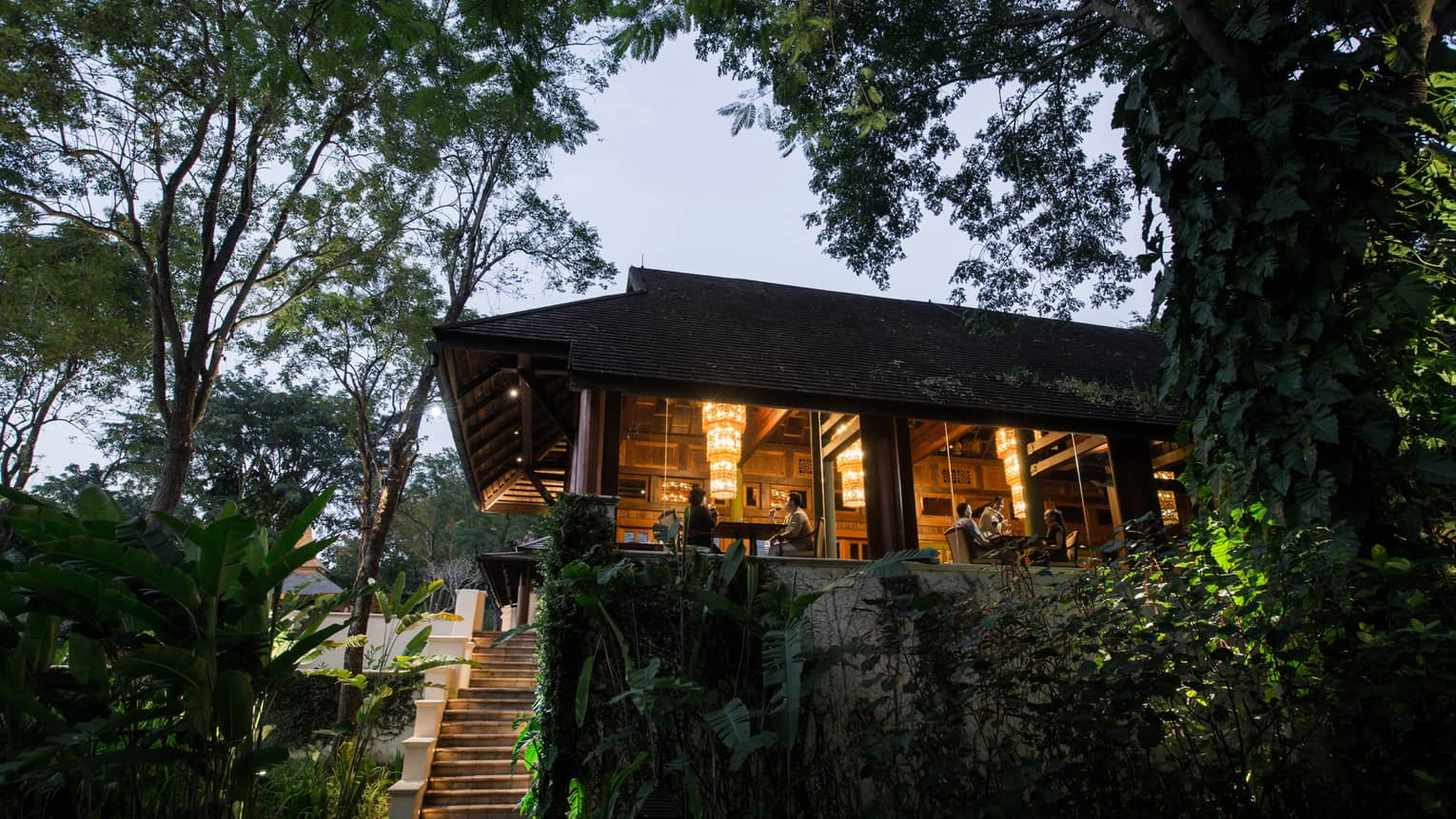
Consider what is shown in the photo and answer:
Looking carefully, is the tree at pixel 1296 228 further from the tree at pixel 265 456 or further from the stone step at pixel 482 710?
the tree at pixel 265 456

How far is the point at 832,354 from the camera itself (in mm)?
9500

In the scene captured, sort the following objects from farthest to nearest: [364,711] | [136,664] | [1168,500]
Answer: [1168,500], [364,711], [136,664]

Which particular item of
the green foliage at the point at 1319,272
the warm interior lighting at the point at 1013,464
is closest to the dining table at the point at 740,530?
the green foliage at the point at 1319,272

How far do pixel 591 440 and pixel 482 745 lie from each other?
15.5 ft

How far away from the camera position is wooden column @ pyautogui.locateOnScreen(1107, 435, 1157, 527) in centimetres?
873

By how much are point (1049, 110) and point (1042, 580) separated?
580 cm

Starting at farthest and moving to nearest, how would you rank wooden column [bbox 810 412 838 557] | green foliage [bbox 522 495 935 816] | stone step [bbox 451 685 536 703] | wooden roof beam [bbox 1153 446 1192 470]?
1. wooden roof beam [bbox 1153 446 1192 470]
2. stone step [bbox 451 685 536 703]
3. wooden column [bbox 810 412 838 557]
4. green foliage [bbox 522 495 935 816]

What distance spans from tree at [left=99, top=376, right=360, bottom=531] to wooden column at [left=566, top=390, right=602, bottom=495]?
20164mm

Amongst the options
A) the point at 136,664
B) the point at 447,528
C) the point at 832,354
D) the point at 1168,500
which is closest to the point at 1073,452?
the point at 1168,500

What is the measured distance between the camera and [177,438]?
26.2 ft

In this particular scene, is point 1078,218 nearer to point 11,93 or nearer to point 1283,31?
point 1283,31

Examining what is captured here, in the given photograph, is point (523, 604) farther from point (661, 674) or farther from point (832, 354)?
point (661, 674)

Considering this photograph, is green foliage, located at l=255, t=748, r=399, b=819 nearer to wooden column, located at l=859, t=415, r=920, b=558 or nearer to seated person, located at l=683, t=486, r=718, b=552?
seated person, located at l=683, t=486, r=718, b=552

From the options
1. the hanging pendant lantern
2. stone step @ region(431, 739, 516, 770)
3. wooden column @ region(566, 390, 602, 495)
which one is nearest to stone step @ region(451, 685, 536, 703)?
stone step @ region(431, 739, 516, 770)
